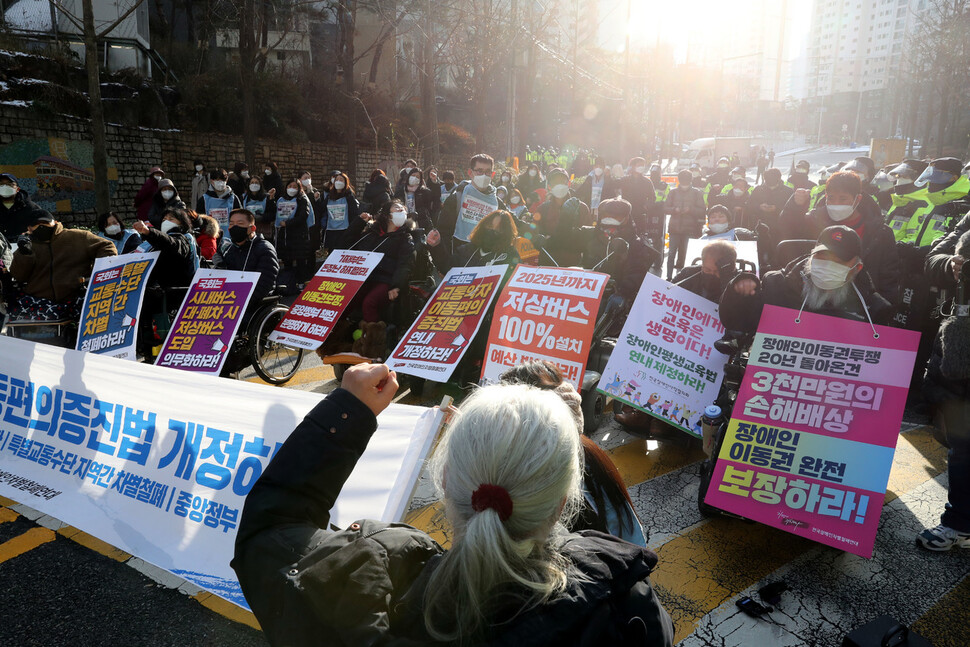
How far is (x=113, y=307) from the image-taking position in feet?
19.9

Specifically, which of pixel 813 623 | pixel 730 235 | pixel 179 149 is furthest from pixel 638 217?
pixel 179 149

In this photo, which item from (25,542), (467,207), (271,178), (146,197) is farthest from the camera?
(271,178)

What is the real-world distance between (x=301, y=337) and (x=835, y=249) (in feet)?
14.5

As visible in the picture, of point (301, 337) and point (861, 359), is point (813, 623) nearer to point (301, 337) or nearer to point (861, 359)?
point (861, 359)

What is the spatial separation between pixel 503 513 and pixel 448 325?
4.25 m

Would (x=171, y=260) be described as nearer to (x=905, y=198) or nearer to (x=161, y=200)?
(x=161, y=200)

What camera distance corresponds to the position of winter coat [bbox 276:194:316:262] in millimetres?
11469

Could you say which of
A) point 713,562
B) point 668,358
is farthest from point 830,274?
point 713,562

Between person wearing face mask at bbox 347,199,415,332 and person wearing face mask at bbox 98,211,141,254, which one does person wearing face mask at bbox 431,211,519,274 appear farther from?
person wearing face mask at bbox 98,211,141,254

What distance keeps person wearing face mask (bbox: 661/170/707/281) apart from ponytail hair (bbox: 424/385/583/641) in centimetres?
1159

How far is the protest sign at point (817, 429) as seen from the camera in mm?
3396

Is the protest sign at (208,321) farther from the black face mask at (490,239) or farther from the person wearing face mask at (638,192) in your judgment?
the person wearing face mask at (638,192)

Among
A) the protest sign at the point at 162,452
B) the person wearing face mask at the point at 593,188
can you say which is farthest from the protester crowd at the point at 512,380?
the person wearing face mask at the point at 593,188

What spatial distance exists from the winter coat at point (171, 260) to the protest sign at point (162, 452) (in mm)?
2727
